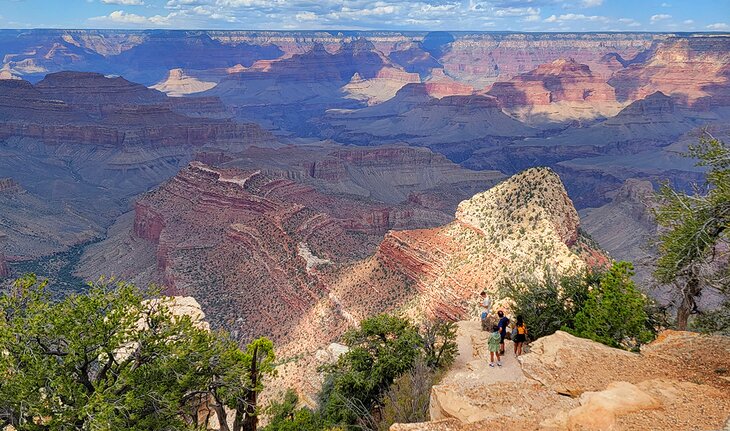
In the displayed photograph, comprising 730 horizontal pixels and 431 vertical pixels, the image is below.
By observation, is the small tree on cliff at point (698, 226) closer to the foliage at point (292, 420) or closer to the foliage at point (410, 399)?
the foliage at point (410, 399)

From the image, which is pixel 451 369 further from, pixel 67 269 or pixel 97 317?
pixel 67 269

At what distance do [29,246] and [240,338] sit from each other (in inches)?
2427

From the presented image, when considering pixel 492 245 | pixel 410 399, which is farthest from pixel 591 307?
pixel 492 245

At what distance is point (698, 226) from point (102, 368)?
21366 mm

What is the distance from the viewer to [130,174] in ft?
519

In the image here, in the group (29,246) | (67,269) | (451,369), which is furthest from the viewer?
(29,246)

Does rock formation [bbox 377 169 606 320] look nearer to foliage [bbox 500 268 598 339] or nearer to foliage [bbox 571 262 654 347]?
foliage [bbox 500 268 598 339]

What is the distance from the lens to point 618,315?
24219 mm

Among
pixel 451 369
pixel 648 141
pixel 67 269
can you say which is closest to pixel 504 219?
pixel 451 369

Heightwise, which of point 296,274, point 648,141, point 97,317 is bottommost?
point 648,141

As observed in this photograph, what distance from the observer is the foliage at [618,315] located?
24094 mm

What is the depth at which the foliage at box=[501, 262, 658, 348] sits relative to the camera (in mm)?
24203

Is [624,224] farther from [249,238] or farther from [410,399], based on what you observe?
[410,399]

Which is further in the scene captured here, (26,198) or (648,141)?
(648,141)
